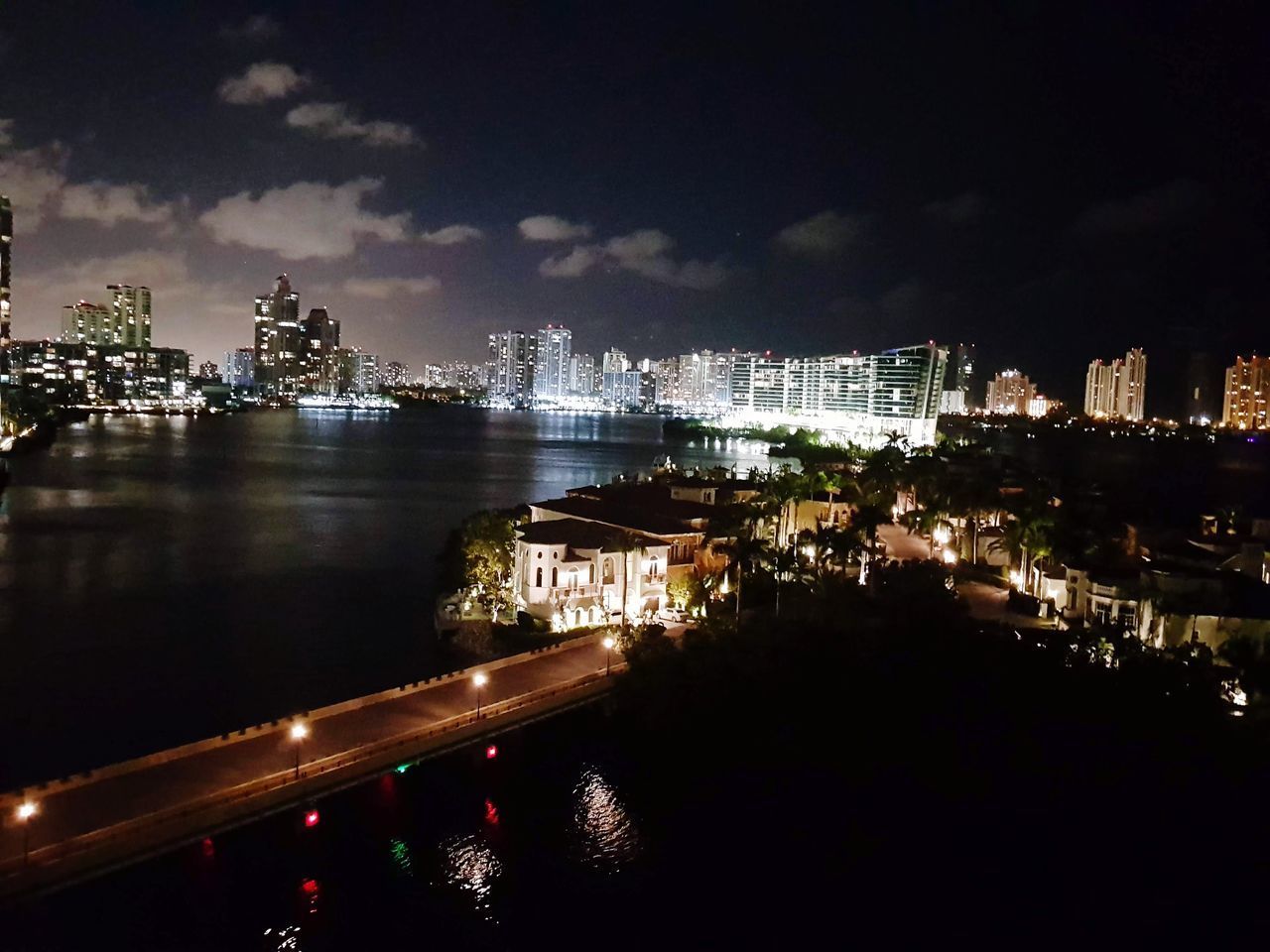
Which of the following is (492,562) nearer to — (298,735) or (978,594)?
(298,735)

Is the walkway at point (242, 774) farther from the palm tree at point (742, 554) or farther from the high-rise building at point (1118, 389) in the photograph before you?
the high-rise building at point (1118, 389)

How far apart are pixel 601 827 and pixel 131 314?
4530 inches

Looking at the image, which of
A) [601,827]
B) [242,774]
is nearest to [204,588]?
→ [242,774]

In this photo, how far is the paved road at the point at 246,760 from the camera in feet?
23.5

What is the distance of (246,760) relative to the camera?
27.0 ft

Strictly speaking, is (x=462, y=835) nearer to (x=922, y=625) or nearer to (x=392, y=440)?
(x=922, y=625)

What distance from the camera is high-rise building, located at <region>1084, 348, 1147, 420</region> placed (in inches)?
4124

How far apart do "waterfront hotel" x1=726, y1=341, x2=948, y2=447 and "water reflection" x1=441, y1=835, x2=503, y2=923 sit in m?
46.8

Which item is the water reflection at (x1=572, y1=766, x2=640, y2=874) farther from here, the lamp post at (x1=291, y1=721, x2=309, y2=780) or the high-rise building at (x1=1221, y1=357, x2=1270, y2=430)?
the high-rise building at (x1=1221, y1=357, x2=1270, y2=430)

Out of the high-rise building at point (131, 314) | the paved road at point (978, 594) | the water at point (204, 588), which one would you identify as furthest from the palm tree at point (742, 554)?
the high-rise building at point (131, 314)

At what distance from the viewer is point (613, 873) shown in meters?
8.23

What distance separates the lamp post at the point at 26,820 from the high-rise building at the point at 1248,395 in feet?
319

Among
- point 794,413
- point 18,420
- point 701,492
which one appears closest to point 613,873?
point 701,492

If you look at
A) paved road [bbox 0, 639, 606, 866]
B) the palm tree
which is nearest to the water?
paved road [bbox 0, 639, 606, 866]
